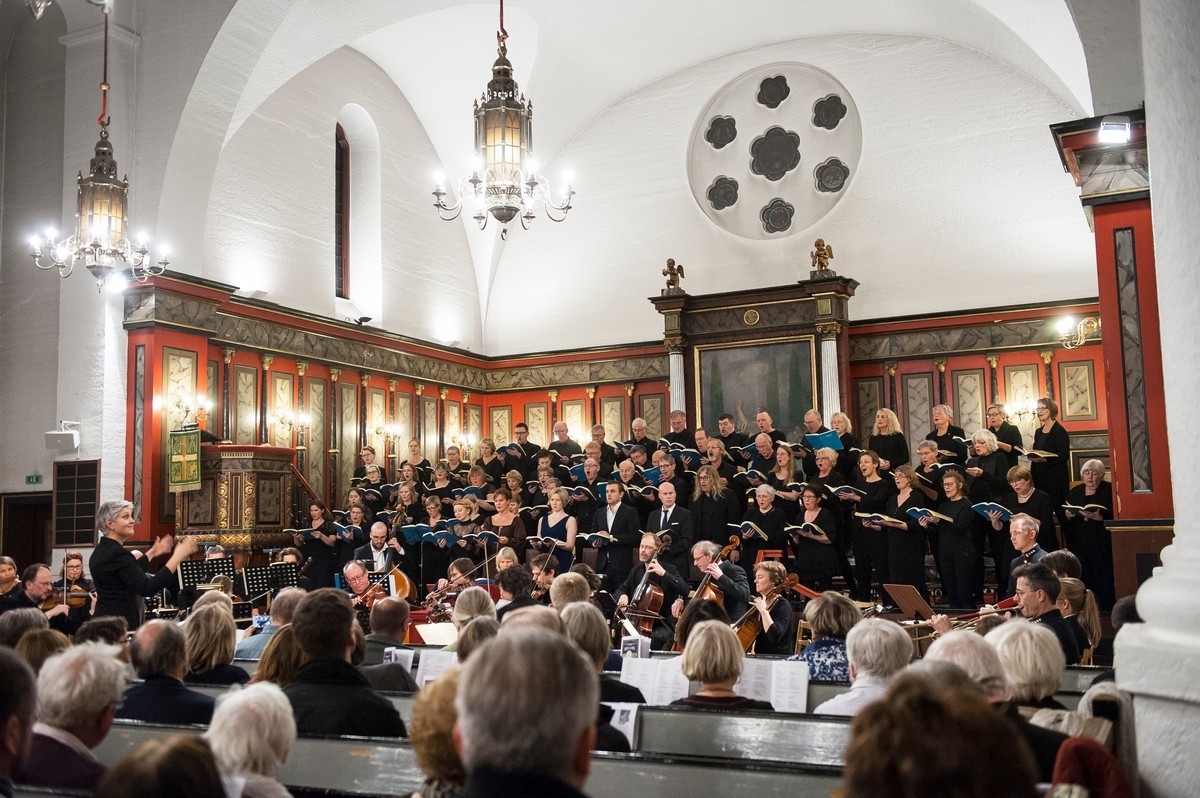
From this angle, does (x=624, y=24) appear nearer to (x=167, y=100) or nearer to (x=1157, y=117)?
(x=167, y=100)

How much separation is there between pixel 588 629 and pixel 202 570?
716cm

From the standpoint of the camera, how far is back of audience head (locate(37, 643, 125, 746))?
2.95m

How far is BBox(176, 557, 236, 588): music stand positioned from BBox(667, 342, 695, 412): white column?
24.6 ft

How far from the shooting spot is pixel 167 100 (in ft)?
41.2

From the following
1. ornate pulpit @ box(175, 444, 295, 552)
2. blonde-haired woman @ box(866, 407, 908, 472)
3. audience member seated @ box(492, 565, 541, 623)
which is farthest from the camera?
ornate pulpit @ box(175, 444, 295, 552)

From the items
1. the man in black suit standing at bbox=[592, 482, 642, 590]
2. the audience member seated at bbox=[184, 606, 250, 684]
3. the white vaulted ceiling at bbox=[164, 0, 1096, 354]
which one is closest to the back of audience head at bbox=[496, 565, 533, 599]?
the audience member seated at bbox=[184, 606, 250, 684]

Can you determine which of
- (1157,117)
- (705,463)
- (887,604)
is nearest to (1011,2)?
(705,463)

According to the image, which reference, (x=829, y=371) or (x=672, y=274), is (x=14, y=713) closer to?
(x=829, y=371)

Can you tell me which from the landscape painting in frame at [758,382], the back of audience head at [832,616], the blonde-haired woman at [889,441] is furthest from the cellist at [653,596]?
the landscape painting in frame at [758,382]

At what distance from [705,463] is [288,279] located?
6.99 meters

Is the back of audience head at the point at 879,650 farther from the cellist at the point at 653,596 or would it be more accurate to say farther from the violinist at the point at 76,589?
the violinist at the point at 76,589

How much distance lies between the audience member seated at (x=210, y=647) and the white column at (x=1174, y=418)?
3405mm

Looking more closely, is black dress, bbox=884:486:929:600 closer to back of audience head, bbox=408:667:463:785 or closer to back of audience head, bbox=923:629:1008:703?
back of audience head, bbox=923:629:1008:703

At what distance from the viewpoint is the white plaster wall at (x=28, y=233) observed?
12.7 metres
